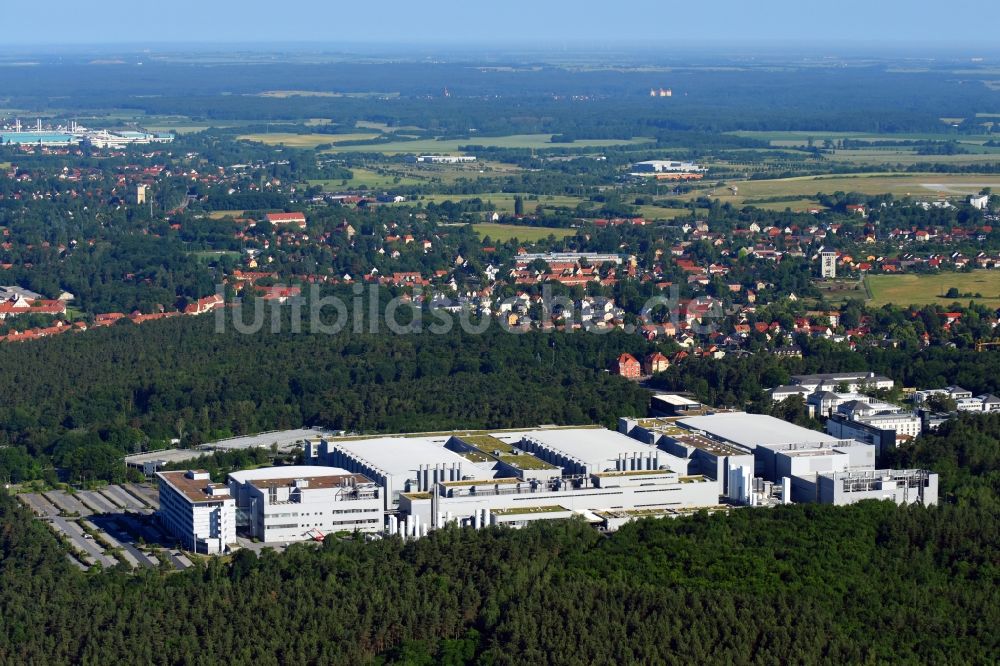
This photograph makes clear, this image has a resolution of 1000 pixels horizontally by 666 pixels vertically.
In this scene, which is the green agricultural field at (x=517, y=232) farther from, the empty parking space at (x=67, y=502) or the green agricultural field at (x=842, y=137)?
the green agricultural field at (x=842, y=137)

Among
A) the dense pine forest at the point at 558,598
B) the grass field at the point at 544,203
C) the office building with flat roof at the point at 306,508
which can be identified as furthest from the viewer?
the grass field at the point at 544,203

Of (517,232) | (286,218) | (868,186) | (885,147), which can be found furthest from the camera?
(885,147)

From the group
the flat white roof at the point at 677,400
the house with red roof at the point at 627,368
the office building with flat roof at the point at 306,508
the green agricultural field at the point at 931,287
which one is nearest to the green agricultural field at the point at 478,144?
the green agricultural field at the point at 931,287

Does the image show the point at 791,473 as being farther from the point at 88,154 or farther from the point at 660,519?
the point at 88,154

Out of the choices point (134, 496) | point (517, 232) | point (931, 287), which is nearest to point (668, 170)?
point (517, 232)

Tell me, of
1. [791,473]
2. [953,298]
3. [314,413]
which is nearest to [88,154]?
[953,298]

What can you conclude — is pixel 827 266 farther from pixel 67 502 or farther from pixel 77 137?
pixel 77 137

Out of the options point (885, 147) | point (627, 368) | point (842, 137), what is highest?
point (627, 368)
